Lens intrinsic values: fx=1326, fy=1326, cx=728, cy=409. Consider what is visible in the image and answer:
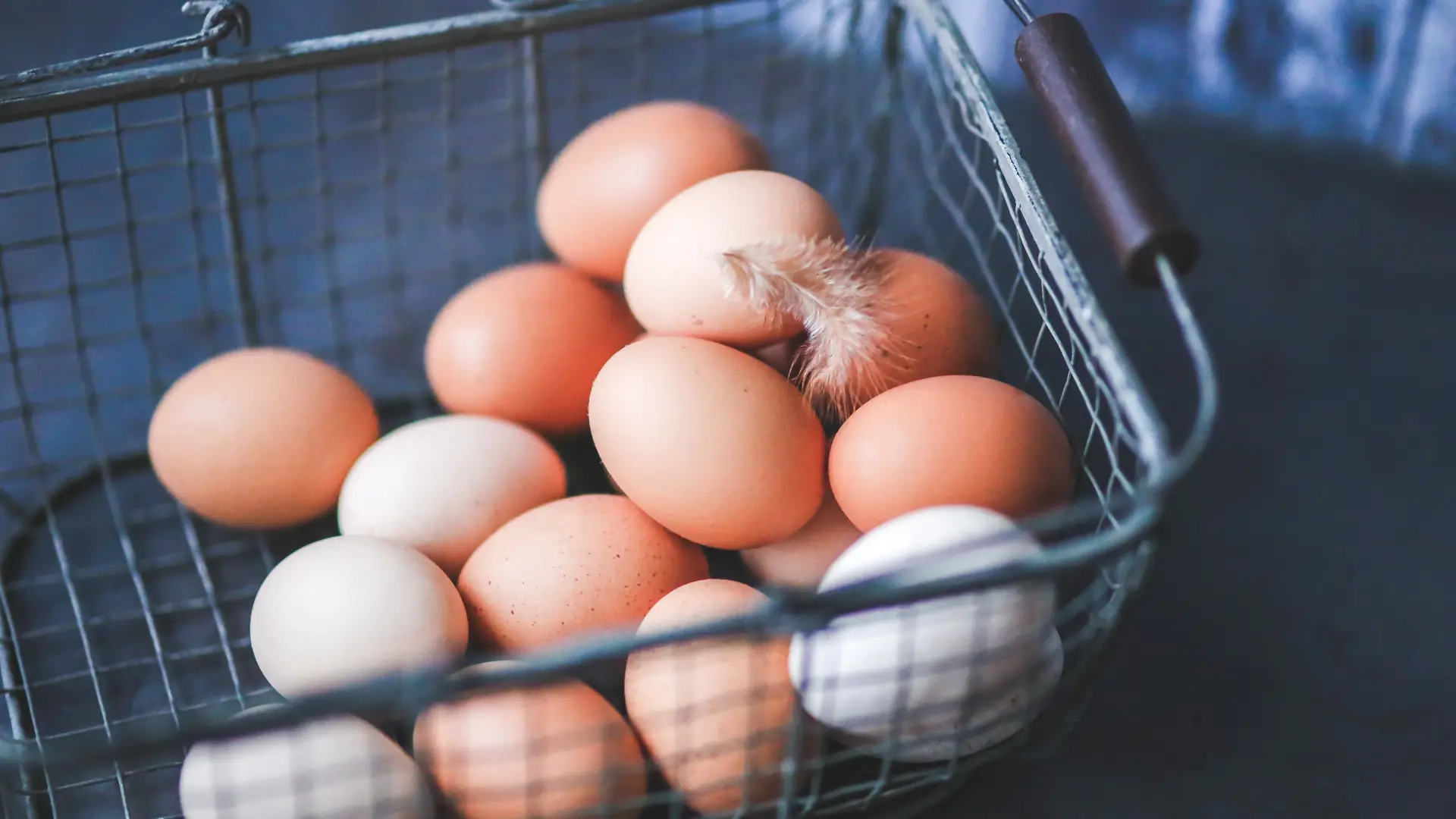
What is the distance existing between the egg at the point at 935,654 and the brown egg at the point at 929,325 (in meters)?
0.11

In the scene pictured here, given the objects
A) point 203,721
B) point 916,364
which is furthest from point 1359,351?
point 203,721

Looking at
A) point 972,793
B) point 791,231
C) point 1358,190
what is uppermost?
point 791,231

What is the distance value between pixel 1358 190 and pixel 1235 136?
0.10 metres

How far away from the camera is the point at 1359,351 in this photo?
2.75 ft

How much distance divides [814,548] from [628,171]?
0.21 m

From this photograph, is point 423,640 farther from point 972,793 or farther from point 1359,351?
A: point 1359,351

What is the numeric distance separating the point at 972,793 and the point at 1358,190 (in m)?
0.61

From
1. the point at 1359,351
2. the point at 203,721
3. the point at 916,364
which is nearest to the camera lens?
the point at 203,721

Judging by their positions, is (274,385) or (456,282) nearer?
(274,385)

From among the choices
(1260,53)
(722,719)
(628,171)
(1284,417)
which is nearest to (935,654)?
(722,719)

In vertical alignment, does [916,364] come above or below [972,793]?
above

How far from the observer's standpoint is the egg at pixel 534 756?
1.56ft

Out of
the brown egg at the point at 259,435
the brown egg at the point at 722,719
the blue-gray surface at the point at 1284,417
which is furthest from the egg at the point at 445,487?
the blue-gray surface at the point at 1284,417

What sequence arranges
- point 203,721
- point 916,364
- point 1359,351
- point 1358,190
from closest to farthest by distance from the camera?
point 203,721
point 916,364
point 1359,351
point 1358,190
